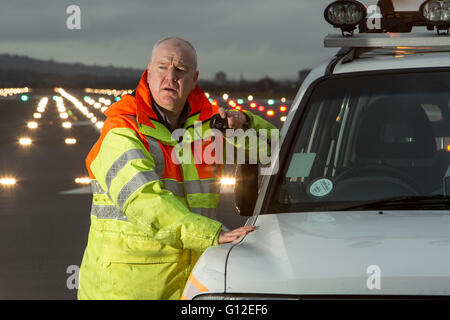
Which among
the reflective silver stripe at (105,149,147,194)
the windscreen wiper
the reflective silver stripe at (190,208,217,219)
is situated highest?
the reflective silver stripe at (105,149,147,194)

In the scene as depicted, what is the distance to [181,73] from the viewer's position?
481 cm

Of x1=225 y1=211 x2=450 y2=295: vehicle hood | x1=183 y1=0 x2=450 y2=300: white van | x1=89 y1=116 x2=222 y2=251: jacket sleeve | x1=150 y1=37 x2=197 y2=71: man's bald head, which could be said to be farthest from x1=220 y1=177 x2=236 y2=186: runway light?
x1=225 y1=211 x2=450 y2=295: vehicle hood

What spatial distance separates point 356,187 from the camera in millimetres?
4480

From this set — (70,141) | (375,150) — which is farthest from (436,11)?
(70,141)

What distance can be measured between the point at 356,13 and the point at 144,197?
4.85ft

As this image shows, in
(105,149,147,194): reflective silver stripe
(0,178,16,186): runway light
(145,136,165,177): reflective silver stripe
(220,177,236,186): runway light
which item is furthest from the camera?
(0,178,16,186): runway light

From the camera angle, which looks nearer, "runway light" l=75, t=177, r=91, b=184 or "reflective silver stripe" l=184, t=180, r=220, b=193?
"reflective silver stripe" l=184, t=180, r=220, b=193

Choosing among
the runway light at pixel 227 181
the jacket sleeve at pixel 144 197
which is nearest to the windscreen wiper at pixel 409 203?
the jacket sleeve at pixel 144 197

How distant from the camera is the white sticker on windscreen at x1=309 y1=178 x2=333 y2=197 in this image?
443cm

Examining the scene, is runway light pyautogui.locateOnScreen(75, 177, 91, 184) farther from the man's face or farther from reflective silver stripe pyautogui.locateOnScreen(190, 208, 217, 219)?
the man's face

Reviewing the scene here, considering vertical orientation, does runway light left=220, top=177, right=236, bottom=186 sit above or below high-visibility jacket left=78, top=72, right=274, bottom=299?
below

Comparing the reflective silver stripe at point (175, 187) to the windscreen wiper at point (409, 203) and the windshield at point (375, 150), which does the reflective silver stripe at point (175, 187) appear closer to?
the windshield at point (375, 150)

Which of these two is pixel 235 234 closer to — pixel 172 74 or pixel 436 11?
pixel 172 74

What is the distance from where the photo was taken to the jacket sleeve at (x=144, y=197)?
4.27 metres
